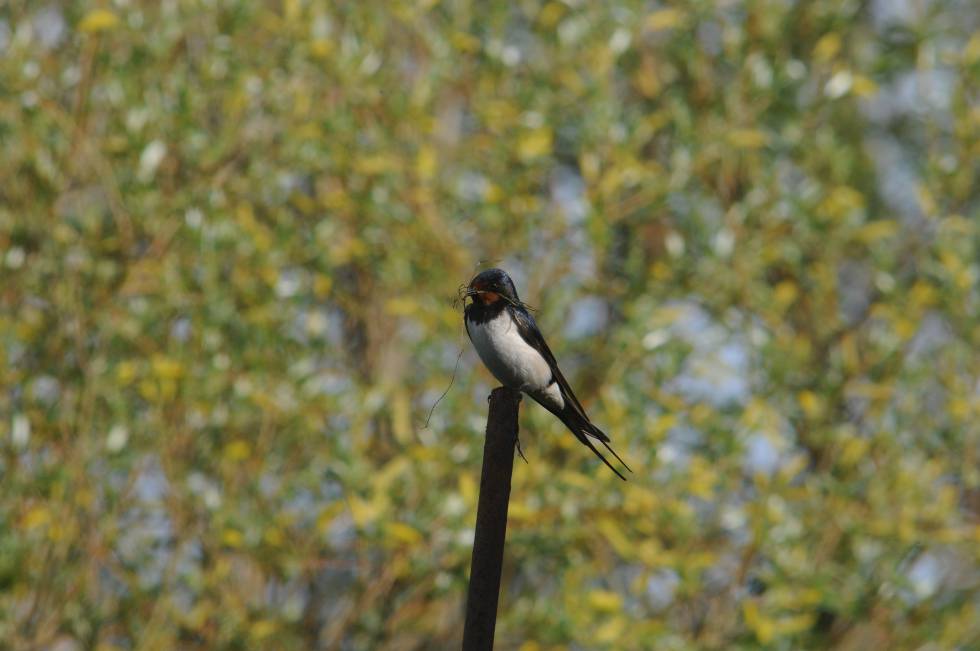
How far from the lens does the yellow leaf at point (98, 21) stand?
696cm

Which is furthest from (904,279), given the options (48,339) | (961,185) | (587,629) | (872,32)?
(48,339)

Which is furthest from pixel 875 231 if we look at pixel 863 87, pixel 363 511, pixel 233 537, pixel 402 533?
pixel 233 537

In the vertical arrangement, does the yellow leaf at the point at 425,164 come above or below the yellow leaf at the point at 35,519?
above

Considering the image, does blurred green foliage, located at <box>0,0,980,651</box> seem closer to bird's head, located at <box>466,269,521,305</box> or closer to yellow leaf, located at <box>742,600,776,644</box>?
yellow leaf, located at <box>742,600,776,644</box>

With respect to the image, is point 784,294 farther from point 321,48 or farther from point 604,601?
point 321,48

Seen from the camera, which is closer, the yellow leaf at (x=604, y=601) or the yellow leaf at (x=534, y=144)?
the yellow leaf at (x=604, y=601)

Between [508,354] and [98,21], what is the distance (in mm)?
3472

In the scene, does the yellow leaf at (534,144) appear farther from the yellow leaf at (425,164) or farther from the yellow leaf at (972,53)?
the yellow leaf at (972,53)

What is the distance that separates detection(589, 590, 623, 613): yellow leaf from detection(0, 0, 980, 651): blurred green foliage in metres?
0.02

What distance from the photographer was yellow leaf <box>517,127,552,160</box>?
25.2 feet

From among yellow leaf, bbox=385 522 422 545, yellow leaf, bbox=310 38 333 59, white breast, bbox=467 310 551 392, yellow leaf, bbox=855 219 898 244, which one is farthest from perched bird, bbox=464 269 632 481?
yellow leaf, bbox=855 219 898 244

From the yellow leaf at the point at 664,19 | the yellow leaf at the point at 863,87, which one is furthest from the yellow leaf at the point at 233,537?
the yellow leaf at the point at 863,87

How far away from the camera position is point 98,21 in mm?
6957

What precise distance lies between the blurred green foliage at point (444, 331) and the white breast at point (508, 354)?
2.33 metres
